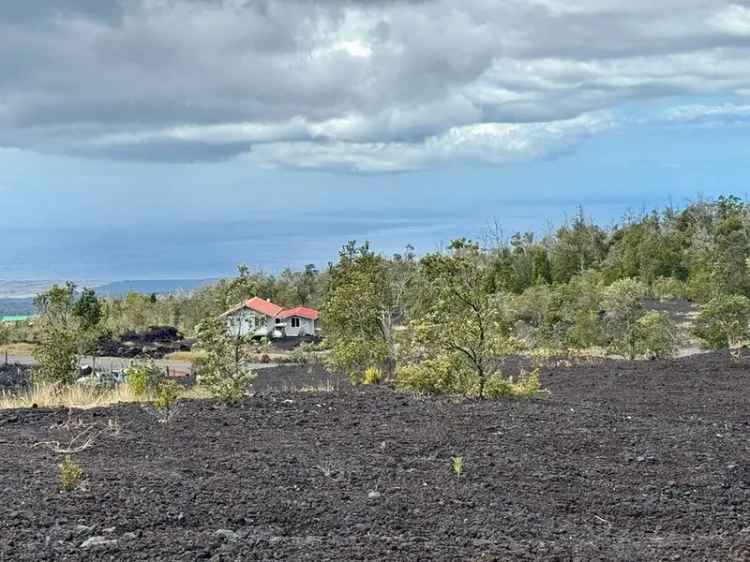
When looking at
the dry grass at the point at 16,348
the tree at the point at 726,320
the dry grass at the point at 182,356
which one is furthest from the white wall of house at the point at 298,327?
the tree at the point at 726,320

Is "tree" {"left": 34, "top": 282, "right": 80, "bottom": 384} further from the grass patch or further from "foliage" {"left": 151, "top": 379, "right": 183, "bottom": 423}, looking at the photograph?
"foliage" {"left": 151, "top": 379, "right": 183, "bottom": 423}

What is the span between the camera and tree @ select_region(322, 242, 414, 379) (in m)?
18.0

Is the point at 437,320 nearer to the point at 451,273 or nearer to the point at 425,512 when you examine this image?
the point at 451,273

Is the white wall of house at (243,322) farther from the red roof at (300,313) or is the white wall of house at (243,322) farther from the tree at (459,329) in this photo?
the red roof at (300,313)

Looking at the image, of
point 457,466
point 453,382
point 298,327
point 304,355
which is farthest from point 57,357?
point 298,327

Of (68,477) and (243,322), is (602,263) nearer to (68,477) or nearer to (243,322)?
(243,322)

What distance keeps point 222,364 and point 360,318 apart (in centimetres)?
547

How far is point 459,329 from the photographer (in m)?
13.6

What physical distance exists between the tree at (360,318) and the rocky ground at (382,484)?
5.04m

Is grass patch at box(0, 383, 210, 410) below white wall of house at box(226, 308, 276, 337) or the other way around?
below

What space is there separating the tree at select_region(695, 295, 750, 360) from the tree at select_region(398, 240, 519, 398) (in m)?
10.2

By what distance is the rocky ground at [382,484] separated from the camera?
5.87m

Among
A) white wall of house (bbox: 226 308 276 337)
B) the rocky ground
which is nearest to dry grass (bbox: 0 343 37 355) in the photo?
white wall of house (bbox: 226 308 276 337)

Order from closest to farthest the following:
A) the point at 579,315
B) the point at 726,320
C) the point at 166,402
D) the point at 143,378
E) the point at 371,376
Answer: the point at 166,402
the point at 143,378
the point at 371,376
the point at 726,320
the point at 579,315
